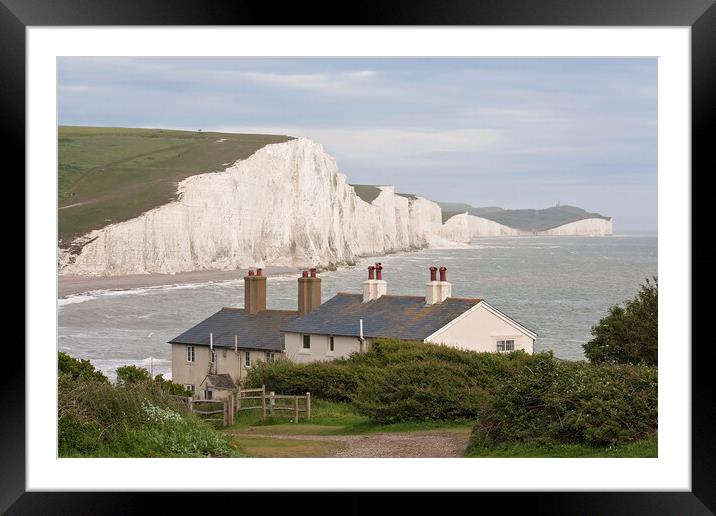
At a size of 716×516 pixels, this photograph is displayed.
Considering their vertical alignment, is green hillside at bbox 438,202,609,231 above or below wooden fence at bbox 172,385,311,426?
above

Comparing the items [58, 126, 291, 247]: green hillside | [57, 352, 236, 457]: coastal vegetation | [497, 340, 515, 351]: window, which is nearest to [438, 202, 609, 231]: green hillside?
[58, 126, 291, 247]: green hillside

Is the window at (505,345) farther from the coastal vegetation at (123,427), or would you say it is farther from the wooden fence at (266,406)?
the coastal vegetation at (123,427)

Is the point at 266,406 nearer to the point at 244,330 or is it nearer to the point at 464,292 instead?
the point at 244,330

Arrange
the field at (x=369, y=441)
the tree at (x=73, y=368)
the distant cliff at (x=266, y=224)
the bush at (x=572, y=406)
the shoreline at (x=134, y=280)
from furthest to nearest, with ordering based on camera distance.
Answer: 1. the distant cliff at (x=266, y=224)
2. the shoreline at (x=134, y=280)
3. the tree at (x=73, y=368)
4. the field at (x=369, y=441)
5. the bush at (x=572, y=406)

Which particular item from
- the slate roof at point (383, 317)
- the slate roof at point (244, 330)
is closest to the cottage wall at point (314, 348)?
the slate roof at point (383, 317)

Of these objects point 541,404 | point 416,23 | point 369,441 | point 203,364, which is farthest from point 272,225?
point 416,23

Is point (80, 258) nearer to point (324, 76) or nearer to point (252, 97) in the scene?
point (252, 97)

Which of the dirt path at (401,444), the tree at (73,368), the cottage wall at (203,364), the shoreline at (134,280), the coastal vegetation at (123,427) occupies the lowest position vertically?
the cottage wall at (203,364)

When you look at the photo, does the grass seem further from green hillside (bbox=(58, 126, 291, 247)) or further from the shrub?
green hillside (bbox=(58, 126, 291, 247))
